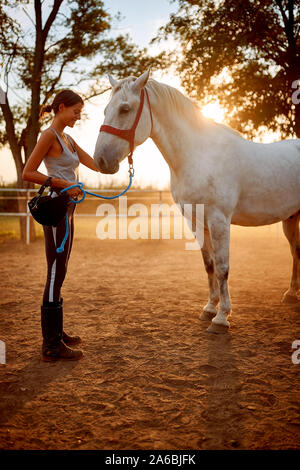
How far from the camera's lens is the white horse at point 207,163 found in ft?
7.85

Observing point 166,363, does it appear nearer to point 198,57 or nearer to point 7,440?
point 7,440

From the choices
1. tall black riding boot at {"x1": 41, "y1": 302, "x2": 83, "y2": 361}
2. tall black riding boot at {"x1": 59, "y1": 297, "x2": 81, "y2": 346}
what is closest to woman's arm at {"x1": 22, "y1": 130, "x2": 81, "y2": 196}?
tall black riding boot at {"x1": 41, "y1": 302, "x2": 83, "y2": 361}

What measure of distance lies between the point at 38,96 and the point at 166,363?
9054mm

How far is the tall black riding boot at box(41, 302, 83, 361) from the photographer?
220cm

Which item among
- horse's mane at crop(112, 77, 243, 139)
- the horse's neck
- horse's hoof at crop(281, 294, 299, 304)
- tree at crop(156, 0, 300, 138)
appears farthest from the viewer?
tree at crop(156, 0, 300, 138)

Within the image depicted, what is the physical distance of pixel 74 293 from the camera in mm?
4027

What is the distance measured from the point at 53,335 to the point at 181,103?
2.21 meters

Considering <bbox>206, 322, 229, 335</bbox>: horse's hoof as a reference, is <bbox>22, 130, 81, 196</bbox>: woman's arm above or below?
above

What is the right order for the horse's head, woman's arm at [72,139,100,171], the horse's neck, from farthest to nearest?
the horse's neck < woman's arm at [72,139,100,171] < the horse's head

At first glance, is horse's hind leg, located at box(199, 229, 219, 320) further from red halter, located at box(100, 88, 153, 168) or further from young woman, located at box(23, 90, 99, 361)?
young woman, located at box(23, 90, 99, 361)

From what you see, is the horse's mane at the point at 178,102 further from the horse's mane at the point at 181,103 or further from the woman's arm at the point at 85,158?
the woman's arm at the point at 85,158

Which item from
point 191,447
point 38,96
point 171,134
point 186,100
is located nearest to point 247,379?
point 191,447

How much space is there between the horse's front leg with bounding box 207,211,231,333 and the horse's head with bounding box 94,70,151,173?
921mm

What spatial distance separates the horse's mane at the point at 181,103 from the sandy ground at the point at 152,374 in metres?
1.90
